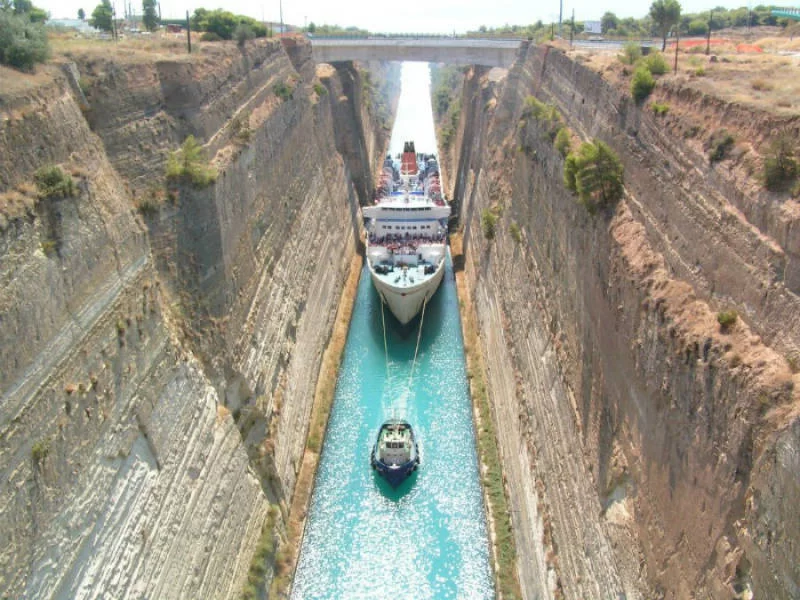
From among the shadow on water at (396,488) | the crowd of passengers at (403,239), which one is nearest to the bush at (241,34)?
the crowd of passengers at (403,239)

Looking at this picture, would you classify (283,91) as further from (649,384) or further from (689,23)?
(689,23)

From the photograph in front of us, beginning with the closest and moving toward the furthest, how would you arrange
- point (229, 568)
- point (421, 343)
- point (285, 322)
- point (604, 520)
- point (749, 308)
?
point (749, 308), point (604, 520), point (229, 568), point (285, 322), point (421, 343)

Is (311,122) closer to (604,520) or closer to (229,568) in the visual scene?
(229,568)

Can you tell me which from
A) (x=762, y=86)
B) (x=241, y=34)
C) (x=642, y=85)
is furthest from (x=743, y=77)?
(x=241, y=34)

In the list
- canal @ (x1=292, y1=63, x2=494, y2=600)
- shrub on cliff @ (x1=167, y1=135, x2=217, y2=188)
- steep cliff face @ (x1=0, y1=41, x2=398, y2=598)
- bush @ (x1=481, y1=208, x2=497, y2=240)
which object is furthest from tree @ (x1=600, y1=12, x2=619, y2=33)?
shrub on cliff @ (x1=167, y1=135, x2=217, y2=188)

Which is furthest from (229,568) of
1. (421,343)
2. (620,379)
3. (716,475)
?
(421,343)

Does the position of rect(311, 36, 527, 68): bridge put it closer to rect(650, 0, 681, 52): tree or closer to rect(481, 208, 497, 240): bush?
rect(481, 208, 497, 240): bush

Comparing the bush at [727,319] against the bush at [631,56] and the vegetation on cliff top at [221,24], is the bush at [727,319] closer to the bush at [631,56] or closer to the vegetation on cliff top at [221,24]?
the bush at [631,56]
